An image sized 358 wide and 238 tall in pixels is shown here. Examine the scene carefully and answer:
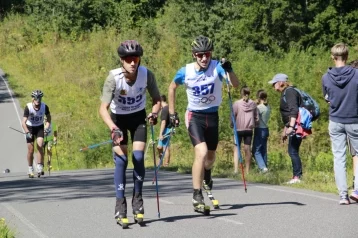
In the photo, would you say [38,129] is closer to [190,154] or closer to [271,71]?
[190,154]

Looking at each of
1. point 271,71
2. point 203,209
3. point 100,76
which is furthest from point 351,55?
point 203,209

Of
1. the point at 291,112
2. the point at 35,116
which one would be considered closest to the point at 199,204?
the point at 291,112

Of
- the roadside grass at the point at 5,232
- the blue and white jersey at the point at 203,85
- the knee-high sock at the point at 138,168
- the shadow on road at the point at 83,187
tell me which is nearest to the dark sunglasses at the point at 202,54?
the blue and white jersey at the point at 203,85

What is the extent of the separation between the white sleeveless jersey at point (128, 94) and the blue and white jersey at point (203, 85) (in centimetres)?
82

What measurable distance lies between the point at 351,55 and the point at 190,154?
14043 mm

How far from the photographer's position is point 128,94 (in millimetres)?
9992

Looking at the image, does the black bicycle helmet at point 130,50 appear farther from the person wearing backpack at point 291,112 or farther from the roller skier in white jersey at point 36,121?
the roller skier in white jersey at point 36,121

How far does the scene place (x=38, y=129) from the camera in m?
20.0

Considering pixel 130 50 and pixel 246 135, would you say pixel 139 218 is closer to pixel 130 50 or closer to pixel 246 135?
pixel 130 50

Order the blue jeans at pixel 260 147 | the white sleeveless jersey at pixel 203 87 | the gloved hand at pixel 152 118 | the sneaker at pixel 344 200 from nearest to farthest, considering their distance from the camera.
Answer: the gloved hand at pixel 152 118
the white sleeveless jersey at pixel 203 87
the sneaker at pixel 344 200
the blue jeans at pixel 260 147

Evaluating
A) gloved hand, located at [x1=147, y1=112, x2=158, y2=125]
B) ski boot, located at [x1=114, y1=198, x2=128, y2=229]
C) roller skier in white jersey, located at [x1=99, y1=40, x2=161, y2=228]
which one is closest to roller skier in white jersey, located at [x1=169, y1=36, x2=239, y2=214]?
gloved hand, located at [x1=147, y1=112, x2=158, y2=125]

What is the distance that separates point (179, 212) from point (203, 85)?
1699 millimetres

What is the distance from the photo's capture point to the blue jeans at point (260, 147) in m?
17.7

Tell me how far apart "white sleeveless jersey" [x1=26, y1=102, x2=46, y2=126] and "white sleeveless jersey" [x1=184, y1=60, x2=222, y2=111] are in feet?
31.2
